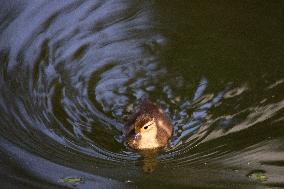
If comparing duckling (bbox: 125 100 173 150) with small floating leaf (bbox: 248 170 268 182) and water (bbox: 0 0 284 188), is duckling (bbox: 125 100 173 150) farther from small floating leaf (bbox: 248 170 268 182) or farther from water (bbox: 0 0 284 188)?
small floating leaf (bbox: 248 170 268 182)

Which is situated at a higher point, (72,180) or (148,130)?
(148,130)

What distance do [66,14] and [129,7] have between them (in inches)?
35.4

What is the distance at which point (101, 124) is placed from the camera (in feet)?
21.4

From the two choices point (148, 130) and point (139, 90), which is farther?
point (139, 90)

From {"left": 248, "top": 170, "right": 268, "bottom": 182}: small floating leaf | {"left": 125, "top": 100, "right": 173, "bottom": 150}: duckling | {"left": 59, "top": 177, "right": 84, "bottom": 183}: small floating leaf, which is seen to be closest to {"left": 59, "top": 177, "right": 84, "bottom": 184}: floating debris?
{"left": 59, "top": 177, "right": 84, "bottom": 183}: small floating leaf

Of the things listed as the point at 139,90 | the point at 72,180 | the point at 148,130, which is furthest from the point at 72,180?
the point at 139,90

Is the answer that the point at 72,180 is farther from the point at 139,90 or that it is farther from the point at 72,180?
the point at 139,90

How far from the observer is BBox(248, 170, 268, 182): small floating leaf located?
5.88 meters

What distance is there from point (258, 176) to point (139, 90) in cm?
186

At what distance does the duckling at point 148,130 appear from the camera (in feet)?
20.6

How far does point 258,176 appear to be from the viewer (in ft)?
19.4

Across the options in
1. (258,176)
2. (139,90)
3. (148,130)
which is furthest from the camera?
(139,90)

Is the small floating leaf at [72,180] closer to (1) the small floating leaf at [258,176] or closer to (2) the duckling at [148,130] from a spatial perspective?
(2) the duckling at [148,130]

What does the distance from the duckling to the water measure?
0.10 metres
